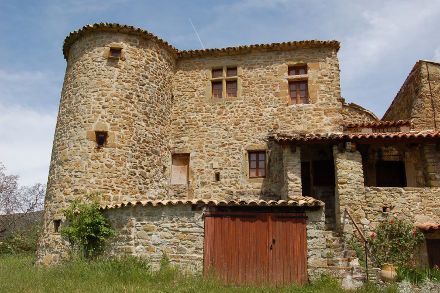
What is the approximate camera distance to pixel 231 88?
1476 centimetres

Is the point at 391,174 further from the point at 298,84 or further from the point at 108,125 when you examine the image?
the point at 108,125

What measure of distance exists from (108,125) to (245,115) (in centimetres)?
516

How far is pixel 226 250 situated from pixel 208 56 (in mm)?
8667

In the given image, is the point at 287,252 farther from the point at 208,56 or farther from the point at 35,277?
the point at 208,56

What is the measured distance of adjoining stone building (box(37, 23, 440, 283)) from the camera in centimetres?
933

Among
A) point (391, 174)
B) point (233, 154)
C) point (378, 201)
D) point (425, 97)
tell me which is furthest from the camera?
point (425, 97)

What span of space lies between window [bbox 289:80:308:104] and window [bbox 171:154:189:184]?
4.79 m

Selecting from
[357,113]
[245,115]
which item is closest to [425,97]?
[357,113]

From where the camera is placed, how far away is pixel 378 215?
34.4 ft

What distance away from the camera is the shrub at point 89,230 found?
398 inches

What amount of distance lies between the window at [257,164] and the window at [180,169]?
249 cm

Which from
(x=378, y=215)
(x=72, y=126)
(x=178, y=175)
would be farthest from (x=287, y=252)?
(x=72, y=126)

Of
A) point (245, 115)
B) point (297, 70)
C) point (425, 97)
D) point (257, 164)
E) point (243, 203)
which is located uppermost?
point (297, 70)

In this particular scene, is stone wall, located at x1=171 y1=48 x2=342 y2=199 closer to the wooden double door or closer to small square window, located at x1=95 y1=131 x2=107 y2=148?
small square window, located at x1=95 y1=131 x2=107 y2=148
